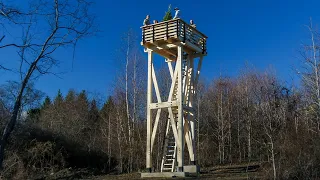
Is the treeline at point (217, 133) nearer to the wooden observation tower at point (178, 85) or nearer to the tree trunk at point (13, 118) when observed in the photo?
the wooden observation tower at point (178, 85)

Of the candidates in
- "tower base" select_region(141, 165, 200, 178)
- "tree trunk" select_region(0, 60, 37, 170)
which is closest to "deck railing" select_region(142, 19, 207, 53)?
"tower base" select_region(141, 165, 200, 178)

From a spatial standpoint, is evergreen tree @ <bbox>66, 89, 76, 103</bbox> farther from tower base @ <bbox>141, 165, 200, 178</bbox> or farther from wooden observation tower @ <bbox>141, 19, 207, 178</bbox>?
tower base @ <bbox>141, 165, 200, 178</bbox>

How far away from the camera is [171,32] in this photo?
16781 mm

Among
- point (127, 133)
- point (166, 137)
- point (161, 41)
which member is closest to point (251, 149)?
point (127, 133)

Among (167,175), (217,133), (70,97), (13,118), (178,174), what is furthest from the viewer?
(70,97)

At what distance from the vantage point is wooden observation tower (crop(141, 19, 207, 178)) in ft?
54.1

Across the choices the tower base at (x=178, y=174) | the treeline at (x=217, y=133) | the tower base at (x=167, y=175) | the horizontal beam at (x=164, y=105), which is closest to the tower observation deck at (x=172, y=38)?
the horizontal beam at (x=164, y=105)

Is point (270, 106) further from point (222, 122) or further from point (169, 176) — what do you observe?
point (222, 122)

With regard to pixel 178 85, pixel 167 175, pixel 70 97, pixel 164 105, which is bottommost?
pixel 167 175

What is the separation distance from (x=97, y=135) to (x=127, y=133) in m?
10.2

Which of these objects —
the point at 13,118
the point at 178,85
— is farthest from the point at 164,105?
the point at 13,118

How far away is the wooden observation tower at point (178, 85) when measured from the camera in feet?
54.1

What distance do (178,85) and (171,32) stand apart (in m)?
2.55

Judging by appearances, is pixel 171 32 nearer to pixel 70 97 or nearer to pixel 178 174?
pixel 178 174
